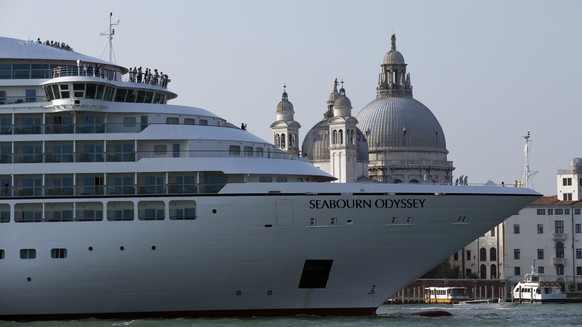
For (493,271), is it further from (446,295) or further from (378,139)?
(378,139)

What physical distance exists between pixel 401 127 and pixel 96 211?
4639 inches

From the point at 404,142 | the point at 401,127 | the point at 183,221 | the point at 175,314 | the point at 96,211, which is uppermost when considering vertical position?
the point at 401,127

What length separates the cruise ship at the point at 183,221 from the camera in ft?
150

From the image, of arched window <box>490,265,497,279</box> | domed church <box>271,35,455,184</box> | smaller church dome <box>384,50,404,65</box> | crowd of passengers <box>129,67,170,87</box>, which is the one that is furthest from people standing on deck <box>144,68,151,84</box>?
smaller church dome <box>384,50,404,65</box>

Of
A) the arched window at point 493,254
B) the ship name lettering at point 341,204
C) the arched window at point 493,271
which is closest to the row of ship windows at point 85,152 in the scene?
the ship name lettering at point 341,204

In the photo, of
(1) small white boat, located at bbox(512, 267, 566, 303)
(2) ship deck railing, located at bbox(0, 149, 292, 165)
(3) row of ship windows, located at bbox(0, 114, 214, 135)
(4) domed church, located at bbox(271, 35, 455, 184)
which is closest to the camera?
(2) ship deck railing, located at bbox(0, 149, 292, 165)

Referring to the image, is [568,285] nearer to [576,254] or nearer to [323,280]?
[576,254]

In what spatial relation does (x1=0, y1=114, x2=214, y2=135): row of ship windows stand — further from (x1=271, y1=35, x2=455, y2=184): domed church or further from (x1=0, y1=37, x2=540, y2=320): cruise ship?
(x1=271, y1=35, x2=455, y2=184): domed church

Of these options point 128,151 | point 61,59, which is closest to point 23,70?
point 61,59

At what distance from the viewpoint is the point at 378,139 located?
16288cm

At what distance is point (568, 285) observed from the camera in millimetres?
121625

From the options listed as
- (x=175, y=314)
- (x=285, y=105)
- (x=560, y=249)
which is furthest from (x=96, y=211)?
(x=285, y=105)

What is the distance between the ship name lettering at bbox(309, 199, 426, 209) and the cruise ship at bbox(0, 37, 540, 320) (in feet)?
0.14

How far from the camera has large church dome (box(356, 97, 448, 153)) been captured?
16188 cm
